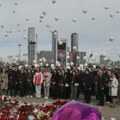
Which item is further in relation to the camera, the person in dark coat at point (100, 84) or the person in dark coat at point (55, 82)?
the person in dark coat at point (55, 82)

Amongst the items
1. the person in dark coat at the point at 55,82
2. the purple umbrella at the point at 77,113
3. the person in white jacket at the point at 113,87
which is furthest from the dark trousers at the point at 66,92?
the purple umbrella at the point at 77,113

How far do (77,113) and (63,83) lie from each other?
19606 mm

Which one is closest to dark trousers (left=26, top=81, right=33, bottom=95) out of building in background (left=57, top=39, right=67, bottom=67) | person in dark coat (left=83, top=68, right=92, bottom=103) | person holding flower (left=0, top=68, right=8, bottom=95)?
person holding flower (left=0, top=68, right=8, bottom=95)

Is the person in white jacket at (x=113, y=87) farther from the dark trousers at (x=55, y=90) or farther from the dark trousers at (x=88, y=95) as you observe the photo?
the dark trousers at (x=55, y=90)

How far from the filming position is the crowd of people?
1900cm

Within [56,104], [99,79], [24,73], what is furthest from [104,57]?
[56,104]

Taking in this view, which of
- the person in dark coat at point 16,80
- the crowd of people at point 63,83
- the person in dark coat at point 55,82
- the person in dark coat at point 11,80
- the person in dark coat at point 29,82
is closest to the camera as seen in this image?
→ the crowd of people at point 63,83

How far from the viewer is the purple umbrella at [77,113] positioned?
93.1 inches

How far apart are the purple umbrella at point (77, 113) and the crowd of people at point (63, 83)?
1582cm

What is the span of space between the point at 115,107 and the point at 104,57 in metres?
13.5

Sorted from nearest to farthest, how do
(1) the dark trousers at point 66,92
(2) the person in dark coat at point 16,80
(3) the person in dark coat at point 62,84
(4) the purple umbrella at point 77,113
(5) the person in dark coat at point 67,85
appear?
(4) the purple umbrella at point 77,113, (5) the person in dark coat at point 67,85, (3) the person in dark coat at point 62,84, (1) the dark trousers at point 66,92, (2) the person in dark coat at point 16,80

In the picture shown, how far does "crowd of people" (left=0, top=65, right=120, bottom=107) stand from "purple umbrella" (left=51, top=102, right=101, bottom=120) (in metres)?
15.8

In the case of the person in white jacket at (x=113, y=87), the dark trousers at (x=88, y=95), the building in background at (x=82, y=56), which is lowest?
the dark trousers at (x=88, y=95)

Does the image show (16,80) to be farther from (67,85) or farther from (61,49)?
(61,49)
